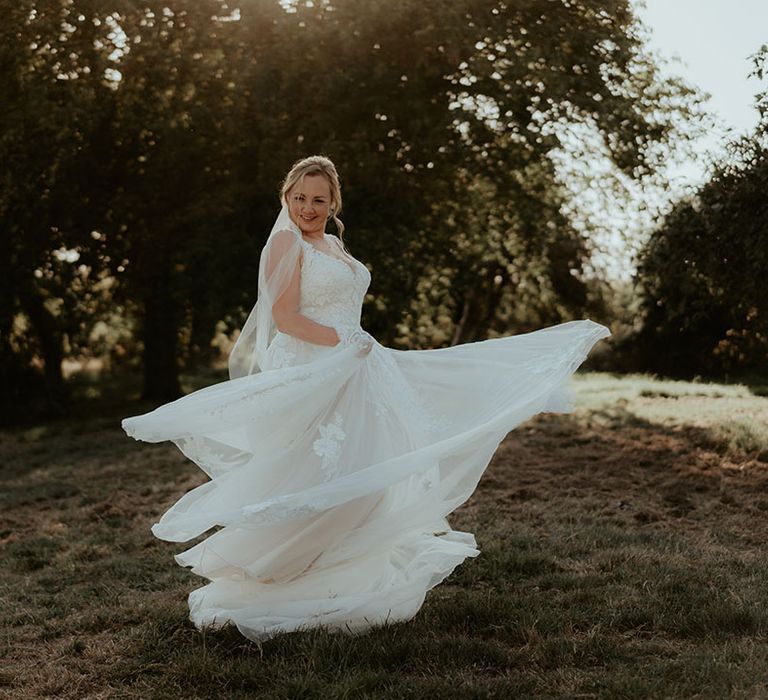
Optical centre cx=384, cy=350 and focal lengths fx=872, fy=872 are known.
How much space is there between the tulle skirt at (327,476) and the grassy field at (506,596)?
215 mm

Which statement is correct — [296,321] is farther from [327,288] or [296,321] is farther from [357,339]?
[357,339]

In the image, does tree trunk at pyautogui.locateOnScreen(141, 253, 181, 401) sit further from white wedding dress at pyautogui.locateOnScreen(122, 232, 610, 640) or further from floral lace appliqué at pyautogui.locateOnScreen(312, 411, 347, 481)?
floral lace appliqué at pyautogui.locateOnScreen(312, 411, 347, 481)

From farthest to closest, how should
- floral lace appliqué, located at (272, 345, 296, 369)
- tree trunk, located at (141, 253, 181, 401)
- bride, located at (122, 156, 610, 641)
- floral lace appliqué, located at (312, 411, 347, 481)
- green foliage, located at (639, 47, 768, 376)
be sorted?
tree trunk, located at (141, 253, 181, 401)
green foliage, located at (639, 47, 768, 376)
floral lace appliqué, located at (272, 345, 296, 369)
floral lace appliqué, located at (312, 411, 347, 481)
bride, located at (122, 156, 610, 641)

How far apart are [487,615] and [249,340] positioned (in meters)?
2.24

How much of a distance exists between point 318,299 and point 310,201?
583 mm

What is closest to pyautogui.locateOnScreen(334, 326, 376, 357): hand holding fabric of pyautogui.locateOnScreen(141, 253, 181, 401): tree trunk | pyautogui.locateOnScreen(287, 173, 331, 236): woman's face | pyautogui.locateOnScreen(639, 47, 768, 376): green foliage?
pyautogui.locateOnScreen(287, 173, 331, 236): woman's face

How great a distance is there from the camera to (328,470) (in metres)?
4.80

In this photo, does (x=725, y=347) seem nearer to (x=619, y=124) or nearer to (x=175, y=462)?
(x=619, y=124)

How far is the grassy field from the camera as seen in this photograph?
13.8 ft

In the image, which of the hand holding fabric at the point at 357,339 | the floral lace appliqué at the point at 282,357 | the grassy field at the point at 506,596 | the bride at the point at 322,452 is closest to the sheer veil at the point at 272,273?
the bride at the point at 322,452

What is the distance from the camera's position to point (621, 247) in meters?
18.1

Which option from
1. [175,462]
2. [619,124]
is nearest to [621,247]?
[619,124]

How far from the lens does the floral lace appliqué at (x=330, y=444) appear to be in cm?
481

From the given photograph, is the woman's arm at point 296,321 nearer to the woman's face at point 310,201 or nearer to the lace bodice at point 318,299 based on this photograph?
the lace bodice at point 318,299
